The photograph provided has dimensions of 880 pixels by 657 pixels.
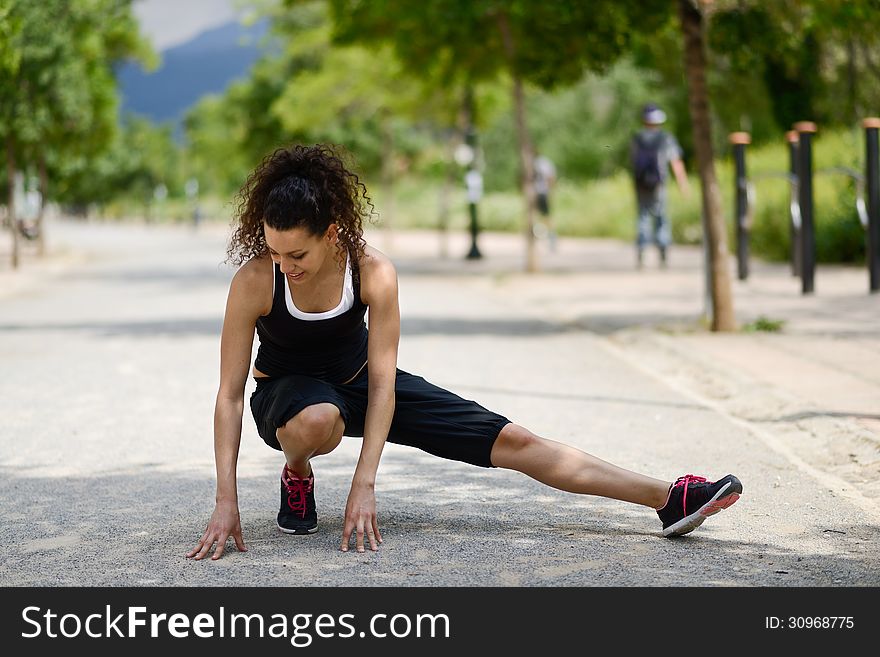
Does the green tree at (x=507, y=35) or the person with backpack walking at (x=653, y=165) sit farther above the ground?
the green tree at (x=507, y=35)

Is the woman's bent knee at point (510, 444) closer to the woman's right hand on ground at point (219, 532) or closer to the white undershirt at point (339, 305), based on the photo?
the white undershirt at point (339, 305)

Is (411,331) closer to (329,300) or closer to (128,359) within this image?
(128,359)

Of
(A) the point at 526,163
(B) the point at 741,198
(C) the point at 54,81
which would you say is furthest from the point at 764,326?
(C) the point at 54,81

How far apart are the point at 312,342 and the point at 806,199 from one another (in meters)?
10.4

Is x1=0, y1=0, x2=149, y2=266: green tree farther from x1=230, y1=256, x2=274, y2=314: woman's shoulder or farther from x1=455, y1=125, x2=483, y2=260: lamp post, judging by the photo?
x1=230, y1=256, x2=274, y2=314: woman's shoulder

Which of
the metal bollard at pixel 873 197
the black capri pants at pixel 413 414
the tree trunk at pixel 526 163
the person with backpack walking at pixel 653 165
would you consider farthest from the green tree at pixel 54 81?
the black capri pants at pixel 413 414

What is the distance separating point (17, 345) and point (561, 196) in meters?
31.1

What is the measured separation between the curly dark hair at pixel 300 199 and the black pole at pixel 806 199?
10136 mm

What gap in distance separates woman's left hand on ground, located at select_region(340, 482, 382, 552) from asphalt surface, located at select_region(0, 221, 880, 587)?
0.07 meters

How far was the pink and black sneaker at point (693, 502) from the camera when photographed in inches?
193

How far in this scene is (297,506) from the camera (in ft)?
16.8

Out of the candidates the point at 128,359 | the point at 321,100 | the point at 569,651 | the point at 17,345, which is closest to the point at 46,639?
the point at 569,651

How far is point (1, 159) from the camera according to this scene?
28.0m

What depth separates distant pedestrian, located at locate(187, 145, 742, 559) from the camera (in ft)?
15.5
